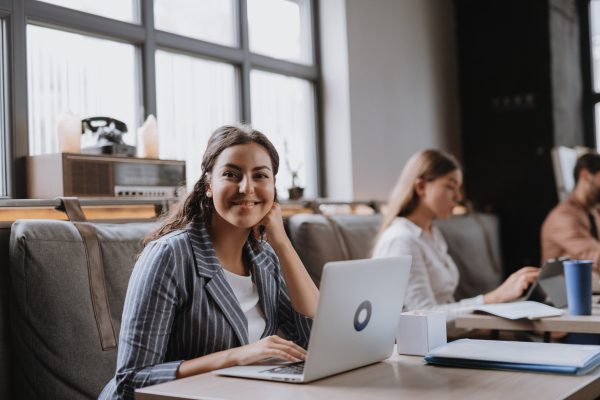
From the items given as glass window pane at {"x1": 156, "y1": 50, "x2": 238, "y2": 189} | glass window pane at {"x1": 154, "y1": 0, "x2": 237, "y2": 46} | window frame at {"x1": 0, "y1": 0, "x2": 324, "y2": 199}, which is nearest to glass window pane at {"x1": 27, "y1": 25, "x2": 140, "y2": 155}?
window frame at {"x1": 0, "y1": 0, "x2": 324, "y2": 199}

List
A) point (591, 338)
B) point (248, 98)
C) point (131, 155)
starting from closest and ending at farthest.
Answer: point (591, 338) < point (131, 155) < point (248, 98)

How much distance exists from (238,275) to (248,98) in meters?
2.18

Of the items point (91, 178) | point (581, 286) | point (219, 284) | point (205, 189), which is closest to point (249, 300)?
point (219, 284)

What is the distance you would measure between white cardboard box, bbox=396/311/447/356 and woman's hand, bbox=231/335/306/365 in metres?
0.24

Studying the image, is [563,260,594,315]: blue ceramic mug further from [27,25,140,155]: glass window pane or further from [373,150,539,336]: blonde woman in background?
[27,25,140,155]: glass window pane

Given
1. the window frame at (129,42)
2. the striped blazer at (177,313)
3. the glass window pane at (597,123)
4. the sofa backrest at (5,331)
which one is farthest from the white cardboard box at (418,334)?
the glass window pane at (597,123)

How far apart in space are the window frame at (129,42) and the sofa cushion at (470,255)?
944mm

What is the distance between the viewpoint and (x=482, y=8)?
4938mm

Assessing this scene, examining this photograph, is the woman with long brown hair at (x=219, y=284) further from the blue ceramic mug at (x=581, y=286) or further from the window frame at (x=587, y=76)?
the window frame at (x=587, y=76)

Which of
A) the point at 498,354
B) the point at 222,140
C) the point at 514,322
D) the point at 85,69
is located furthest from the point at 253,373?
the point at 85,69

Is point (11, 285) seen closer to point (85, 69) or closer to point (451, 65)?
point (85, 69)

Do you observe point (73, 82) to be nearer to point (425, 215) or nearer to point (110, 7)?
point (110, 7)

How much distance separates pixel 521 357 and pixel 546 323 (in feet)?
1.71

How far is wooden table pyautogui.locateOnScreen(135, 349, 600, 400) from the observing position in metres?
0.91
